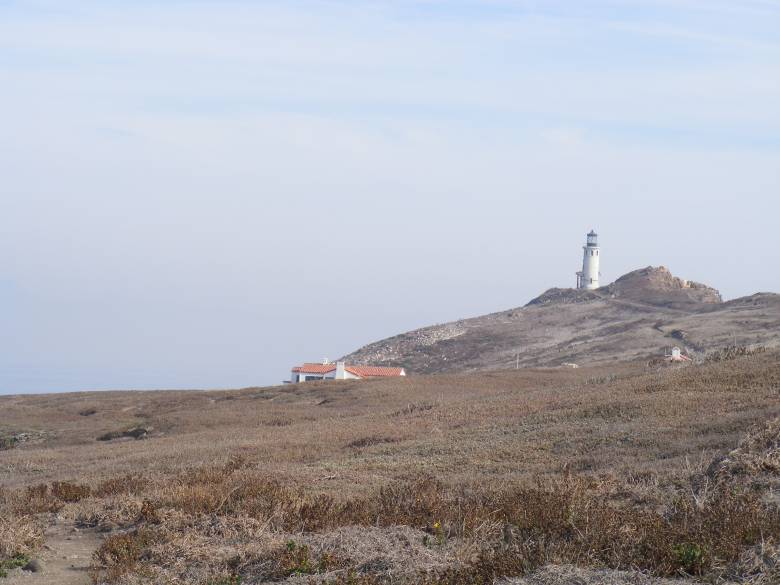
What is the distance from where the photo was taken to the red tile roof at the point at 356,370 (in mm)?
68812

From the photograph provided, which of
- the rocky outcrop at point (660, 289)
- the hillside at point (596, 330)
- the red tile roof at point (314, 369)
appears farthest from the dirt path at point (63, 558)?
the rocky outcrop at point (660, 289)

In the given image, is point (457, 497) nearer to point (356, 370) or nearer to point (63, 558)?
point (63, 558)

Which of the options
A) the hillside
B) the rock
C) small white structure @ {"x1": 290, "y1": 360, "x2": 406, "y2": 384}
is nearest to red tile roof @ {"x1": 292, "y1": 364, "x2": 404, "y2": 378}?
small white structure @ {"x1": 290, "y1": 360, "x2": 406, "y2": 384}

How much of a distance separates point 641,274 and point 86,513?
4341 inches

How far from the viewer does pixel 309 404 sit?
43.1 meters

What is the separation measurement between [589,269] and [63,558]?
4272 inches

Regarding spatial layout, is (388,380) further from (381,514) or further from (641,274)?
(641,274)

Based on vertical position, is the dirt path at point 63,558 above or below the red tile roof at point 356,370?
below

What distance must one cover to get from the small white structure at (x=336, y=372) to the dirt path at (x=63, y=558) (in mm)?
55094

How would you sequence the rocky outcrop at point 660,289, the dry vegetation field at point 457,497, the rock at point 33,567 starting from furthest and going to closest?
the rocky outcrop at point 660,289, the rock at point 33,567, the dry vegetation field at point 457,497

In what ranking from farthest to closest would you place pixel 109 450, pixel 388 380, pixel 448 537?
pixel 388 380
pixel 109 450
pixel 448 537

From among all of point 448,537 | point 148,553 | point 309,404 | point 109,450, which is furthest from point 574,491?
point 309,404

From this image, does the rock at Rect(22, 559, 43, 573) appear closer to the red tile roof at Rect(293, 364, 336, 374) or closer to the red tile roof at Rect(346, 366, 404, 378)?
the red tile roof at Rect(346, 366, 404, 378)

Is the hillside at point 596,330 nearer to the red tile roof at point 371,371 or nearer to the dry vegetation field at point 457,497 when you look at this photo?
the red tile roof at point 371,371
